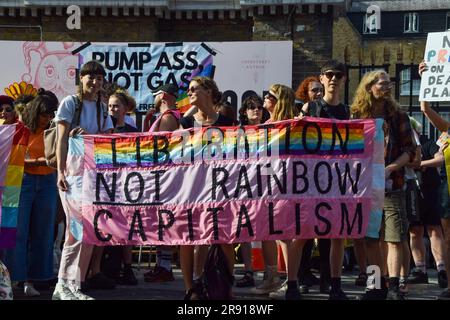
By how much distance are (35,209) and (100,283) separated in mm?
959

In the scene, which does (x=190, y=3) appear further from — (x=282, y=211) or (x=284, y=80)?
(x=282, y=211)

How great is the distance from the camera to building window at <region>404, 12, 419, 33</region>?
59.6 m

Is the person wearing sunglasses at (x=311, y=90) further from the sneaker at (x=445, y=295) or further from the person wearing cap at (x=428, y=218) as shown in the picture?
the sneaker at (x=445, y=295)

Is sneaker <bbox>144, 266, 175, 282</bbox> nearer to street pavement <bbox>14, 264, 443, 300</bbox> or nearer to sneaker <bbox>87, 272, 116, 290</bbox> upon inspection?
street pavement <bbox>14, 264, 443, 300</bbox>

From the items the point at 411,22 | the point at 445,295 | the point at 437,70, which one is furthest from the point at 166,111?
the point at 411,22

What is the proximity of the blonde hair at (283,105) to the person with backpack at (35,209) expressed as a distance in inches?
81.0

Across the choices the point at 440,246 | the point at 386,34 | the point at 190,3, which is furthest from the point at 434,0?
the point at 440,246

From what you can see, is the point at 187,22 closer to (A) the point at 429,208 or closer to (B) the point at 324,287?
(A) the point at 429,208

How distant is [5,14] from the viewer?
60.1 feet

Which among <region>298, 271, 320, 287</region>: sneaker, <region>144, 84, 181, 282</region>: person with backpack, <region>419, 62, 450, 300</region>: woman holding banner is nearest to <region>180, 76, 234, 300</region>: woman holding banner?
<region>144, 84, 181, 282</region>: person with backpack

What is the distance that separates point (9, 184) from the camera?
799cm

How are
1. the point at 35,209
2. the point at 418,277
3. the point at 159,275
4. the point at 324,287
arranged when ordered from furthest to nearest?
the point at 418,277 < the point at 159,275 < the point at 324,287 < the point at 35,209

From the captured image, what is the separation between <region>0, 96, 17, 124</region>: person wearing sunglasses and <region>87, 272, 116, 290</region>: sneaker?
1.72m
